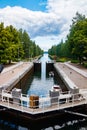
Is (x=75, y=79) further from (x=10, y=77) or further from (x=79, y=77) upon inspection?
(x=10, y=77)

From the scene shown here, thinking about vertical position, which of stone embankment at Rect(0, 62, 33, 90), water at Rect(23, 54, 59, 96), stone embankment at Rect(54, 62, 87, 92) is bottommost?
water at Rect(23, 54, 59, 96)

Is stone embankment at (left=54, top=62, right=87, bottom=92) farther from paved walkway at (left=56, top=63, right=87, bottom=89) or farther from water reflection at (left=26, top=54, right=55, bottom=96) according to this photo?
water reflection at (left=26, top=54, right=55, bottom=96)

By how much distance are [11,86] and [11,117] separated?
33.7ft

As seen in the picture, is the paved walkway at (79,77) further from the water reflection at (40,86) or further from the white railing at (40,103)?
the white railing at (40,103)

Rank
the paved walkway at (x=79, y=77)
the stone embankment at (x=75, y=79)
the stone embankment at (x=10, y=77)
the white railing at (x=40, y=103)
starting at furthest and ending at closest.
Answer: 1. the stone embankment at (x=10, y=77)
2. the paved walkway at (x=79, y=77)
3. the stone embankment at (x=75, y=79)
4. the white railing at (x=40, y=103)

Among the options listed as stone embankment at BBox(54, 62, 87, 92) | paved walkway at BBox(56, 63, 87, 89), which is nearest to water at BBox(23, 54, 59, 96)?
stone embankment at BBox(54, 62, 87, 92)

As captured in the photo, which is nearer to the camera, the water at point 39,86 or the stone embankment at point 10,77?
the stone embankment at point 10,77

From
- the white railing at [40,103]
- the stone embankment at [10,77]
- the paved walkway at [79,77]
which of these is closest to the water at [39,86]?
the stone embankment at [10,77]

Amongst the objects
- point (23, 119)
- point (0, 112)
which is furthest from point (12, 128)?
point (0, 112)

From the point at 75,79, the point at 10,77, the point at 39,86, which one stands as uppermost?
the point at 10,77

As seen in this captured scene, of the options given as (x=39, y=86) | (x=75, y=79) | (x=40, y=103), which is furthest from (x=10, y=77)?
(x=40, y=103)

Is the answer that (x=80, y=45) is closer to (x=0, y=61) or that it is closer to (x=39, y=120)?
(x=0, y=61)

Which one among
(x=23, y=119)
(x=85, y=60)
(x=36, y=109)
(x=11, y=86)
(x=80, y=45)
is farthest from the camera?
(x=85, y=60)

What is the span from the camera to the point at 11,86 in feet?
112
